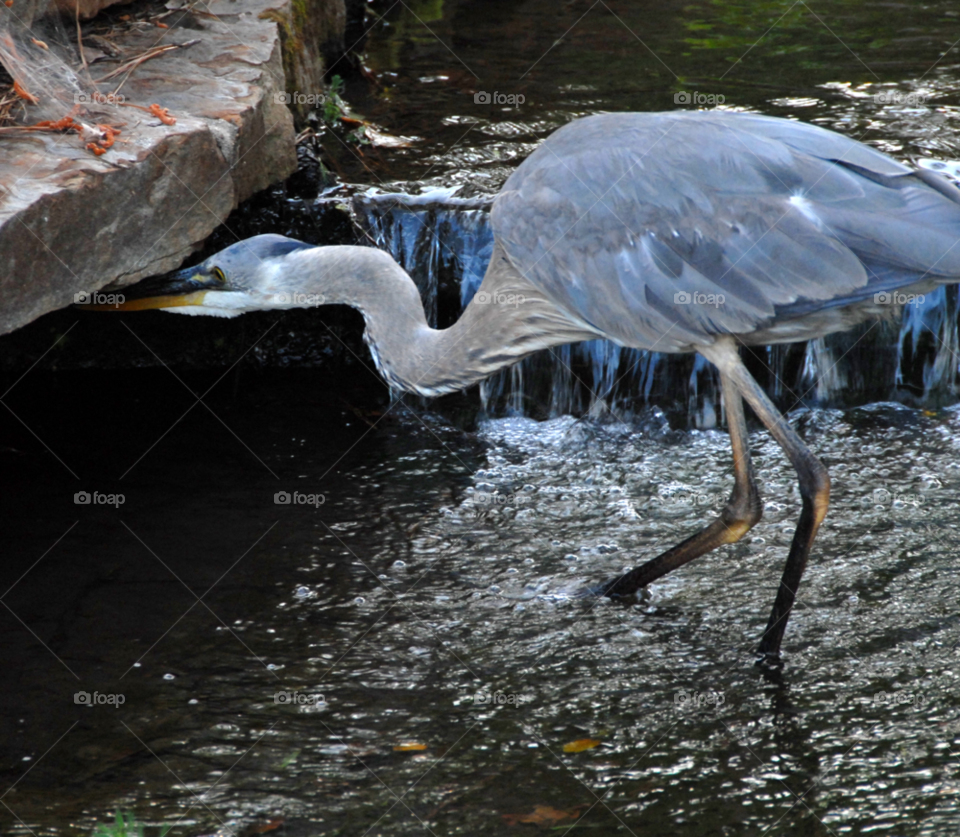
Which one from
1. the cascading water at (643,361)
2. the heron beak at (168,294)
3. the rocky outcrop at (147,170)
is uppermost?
the rocky outcrop at (147,170)

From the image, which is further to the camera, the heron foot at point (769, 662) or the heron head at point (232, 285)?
the heron head at point (232, 285)

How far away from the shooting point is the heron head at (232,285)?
4.27m

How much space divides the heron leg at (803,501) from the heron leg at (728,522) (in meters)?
0.13

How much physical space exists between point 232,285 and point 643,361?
242 centimetres

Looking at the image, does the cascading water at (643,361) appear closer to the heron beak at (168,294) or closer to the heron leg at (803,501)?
the heron beak at (168,294)

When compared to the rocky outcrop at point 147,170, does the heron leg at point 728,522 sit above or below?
below

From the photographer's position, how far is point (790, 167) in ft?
11.8

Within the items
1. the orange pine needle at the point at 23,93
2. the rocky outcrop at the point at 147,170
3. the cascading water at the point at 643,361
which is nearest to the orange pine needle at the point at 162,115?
the rocky outcrop at the point at 147,170

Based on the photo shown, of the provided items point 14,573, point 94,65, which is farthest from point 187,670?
point 94,65

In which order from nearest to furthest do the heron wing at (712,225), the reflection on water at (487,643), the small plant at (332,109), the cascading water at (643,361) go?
the reflection on water at (487,643) → the heron wing at (712,225) → the cascading water at (643,361) → the small plant at (332,109)

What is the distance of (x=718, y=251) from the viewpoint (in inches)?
141

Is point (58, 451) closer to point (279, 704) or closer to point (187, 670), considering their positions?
point (187, 670)

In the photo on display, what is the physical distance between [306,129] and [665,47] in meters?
3.73

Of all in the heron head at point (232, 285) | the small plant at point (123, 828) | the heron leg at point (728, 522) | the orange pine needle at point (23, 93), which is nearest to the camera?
the small plant at point (123, 828)
